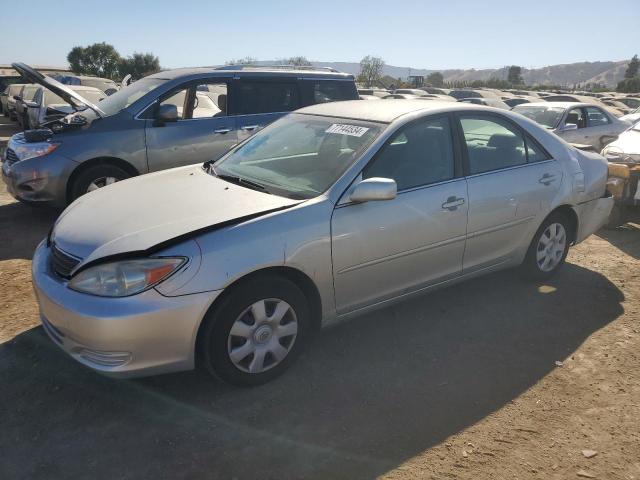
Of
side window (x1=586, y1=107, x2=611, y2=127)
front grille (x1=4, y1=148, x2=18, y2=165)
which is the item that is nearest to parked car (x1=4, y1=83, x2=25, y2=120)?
front grille (x1=4, y1=148, x2=18, y2=165)

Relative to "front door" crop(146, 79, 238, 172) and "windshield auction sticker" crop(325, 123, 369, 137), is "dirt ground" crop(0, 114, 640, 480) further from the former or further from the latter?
"front door" crop(146, 79, 238, 172)

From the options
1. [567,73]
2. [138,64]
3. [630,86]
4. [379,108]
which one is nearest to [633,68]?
[630,86]

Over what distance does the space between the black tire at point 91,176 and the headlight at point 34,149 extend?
42 cm

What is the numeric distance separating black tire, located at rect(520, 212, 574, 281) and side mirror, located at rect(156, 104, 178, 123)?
4205 millimetres

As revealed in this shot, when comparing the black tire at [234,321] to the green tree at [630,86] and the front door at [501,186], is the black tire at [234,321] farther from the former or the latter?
the green tree at [630,86]

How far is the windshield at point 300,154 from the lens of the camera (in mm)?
3217

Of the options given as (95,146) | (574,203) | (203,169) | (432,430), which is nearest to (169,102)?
(95,146)

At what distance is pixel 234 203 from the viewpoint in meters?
2.99

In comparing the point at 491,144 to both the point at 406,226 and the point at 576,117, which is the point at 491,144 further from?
the point at 576,117

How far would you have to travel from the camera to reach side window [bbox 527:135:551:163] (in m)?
4.14

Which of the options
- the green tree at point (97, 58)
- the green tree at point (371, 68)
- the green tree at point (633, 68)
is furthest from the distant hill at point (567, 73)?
the green tree at point (97, 58)

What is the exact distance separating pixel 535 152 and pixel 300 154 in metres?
2.02

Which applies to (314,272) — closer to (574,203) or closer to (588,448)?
(588,448)

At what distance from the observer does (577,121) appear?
9.31 metres
